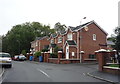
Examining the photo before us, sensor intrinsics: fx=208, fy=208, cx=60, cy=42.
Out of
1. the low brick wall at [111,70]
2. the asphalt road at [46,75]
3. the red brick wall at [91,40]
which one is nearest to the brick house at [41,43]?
the red brick wall at [91,40]

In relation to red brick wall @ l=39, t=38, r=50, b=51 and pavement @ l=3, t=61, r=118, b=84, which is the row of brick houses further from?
red brick wall @ l=39, t=38, r=50, b=51

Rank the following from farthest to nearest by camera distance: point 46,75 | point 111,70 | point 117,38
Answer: point 111,70 < point 117,38 < point 46,75

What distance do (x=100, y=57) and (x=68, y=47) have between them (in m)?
19.9

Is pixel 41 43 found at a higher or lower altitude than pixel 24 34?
lower

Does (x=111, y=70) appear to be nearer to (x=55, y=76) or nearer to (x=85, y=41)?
(x=55, y=76)

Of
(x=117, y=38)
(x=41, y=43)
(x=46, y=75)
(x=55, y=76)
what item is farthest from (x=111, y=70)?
(x=41, y=43)

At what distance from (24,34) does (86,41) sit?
3977 centimetres

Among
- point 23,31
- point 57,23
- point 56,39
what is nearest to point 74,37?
point 56,39

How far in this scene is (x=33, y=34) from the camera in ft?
259

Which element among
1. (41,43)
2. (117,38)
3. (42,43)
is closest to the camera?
(117,38)

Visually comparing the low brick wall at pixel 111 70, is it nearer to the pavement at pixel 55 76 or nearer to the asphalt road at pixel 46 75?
the pavement at pixel 55 76

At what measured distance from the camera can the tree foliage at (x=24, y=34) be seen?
248 ft

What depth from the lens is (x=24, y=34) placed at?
7531cm

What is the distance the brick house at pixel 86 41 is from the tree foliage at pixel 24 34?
35.8 metres
